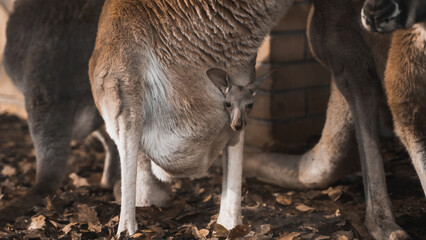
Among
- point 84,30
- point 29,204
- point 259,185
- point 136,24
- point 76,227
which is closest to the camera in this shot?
point 136,24

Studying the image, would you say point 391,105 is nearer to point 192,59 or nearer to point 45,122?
point 192,59

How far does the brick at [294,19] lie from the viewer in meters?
4.48

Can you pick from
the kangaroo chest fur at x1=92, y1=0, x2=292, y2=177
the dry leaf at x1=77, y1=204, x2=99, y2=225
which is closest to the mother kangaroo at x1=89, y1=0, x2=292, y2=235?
the kangaroo chest fur at x1=92, y1=0, x2=292, y2=177

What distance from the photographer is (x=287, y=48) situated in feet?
14.9

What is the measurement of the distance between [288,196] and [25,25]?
1958 mm

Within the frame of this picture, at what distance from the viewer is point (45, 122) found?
11.6 feet

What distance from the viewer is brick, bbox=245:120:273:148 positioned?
459 centimetres

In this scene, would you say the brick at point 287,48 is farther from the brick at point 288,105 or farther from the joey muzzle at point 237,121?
the joey muzzle at point 237,121

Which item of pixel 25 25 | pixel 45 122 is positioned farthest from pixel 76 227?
pixel 25 25

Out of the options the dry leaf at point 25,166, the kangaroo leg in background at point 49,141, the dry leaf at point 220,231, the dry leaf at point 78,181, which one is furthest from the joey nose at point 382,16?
the dry leaf at point 25,166

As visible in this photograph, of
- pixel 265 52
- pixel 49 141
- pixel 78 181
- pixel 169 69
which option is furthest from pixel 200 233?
pixel 265 52

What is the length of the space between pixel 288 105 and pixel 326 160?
3.43 feet

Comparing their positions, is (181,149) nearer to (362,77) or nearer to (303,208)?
(303,208)

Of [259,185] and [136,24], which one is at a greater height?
[136,24]
